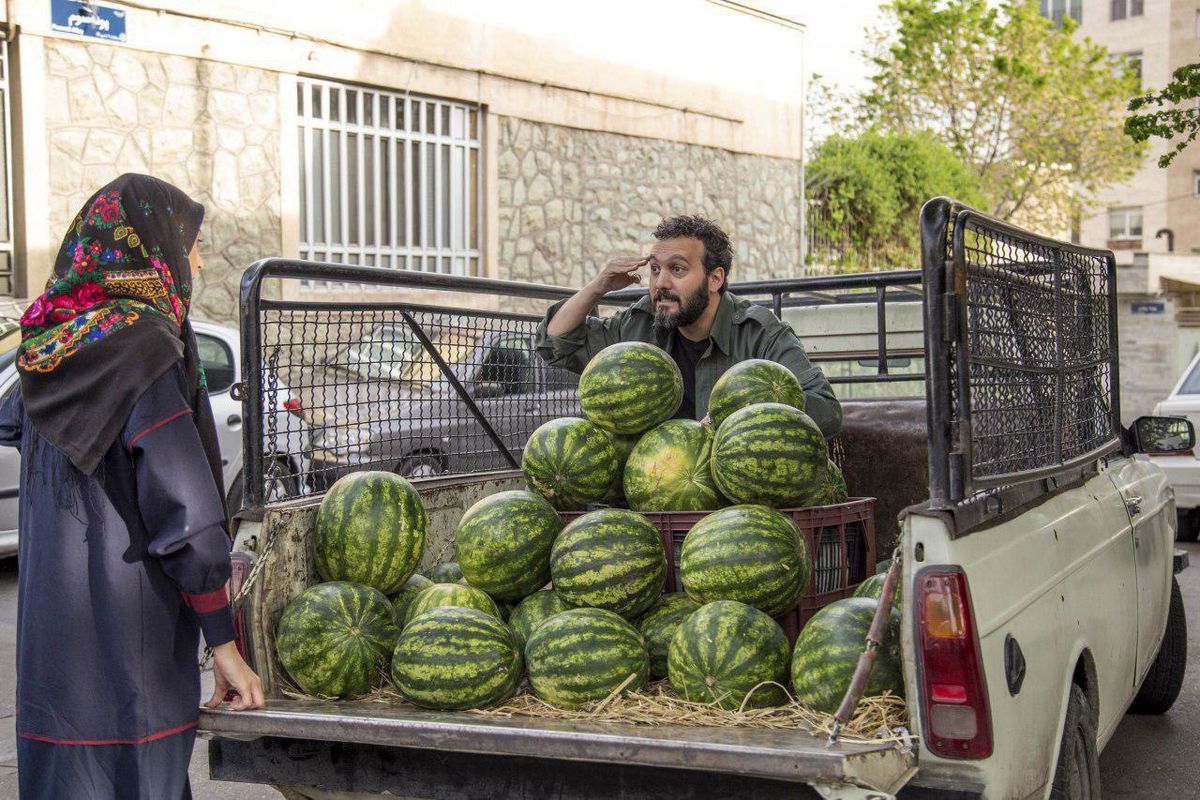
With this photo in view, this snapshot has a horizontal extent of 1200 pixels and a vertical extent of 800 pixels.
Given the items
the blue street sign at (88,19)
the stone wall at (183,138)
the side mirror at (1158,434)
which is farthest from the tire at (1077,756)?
the blue street sign at (88,19)

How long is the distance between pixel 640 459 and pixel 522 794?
1412 mm

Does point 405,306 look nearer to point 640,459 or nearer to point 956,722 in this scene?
point 640,459

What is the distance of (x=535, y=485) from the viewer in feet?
14.6

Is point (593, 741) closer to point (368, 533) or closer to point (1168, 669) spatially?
point (368, 533)

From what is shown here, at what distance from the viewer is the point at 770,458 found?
155 inches

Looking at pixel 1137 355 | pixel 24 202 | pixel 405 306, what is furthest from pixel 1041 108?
pixel 405 306

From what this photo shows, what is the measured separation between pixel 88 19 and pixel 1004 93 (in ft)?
77.0

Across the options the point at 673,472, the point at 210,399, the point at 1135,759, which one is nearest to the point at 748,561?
the point at 673,472

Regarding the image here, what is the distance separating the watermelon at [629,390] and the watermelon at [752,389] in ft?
0.57

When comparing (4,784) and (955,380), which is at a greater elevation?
(955,380)

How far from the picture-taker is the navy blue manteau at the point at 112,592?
3.17 metres

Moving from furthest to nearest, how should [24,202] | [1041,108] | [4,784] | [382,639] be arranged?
[1041,108] < [24,202] < [4,784] < [382,639]

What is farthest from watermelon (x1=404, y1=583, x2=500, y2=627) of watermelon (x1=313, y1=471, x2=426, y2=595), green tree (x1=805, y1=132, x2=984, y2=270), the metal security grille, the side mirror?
green tree (x1=805, y1=132, x2=984, y2=270)

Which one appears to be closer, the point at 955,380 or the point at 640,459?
the point at 955,380
